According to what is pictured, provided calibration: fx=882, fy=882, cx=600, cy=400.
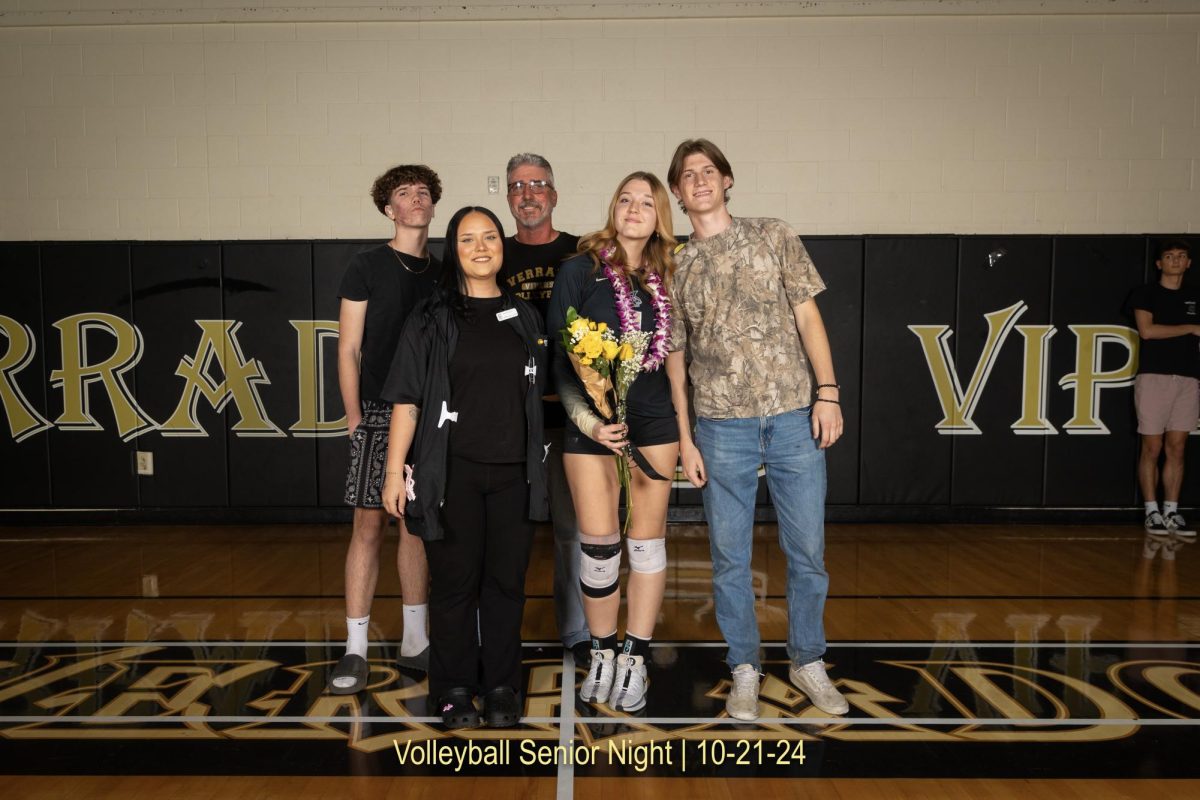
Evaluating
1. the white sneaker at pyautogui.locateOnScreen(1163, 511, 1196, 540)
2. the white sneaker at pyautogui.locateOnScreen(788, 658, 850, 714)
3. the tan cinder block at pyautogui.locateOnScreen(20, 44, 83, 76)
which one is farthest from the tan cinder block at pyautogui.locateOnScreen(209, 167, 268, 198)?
the white sneaker at pyautogui.locateOnScreen(1163, 511, 1196, 540)

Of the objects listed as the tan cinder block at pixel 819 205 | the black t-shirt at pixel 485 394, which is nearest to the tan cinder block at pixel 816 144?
the tan cinder block at pixel 819 205

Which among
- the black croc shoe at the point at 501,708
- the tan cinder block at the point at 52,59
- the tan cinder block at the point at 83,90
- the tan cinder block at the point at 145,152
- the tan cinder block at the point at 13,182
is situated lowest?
the black croc shoe at the point at 501,708

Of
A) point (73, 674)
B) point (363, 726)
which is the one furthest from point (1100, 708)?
point (73, 674)

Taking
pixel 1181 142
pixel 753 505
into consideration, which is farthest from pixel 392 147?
pixel 1181 142

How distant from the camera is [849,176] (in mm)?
6395

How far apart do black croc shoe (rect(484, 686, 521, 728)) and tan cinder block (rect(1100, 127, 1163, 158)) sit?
5879 millimetres

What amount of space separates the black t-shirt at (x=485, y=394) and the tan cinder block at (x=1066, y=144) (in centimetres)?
517

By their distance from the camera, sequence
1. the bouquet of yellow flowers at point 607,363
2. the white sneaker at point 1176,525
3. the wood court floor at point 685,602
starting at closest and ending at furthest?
the wood court floor at point 685,602, the bouquet of yellow flowers at point 607,363, the white sneaker at point 1176,525

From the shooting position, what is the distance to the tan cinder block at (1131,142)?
6.32 metres

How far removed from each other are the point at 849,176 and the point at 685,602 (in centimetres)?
362

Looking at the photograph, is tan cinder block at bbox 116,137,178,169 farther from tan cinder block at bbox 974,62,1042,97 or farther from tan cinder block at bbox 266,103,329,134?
tan cinder block at bbox 974,62,1042,97

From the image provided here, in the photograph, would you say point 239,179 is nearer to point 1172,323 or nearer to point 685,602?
point 685,602

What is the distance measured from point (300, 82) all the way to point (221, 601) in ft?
12.6

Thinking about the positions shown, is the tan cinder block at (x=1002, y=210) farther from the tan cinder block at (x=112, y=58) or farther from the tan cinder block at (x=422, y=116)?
the tan cinder block at (x=112, y=58)
